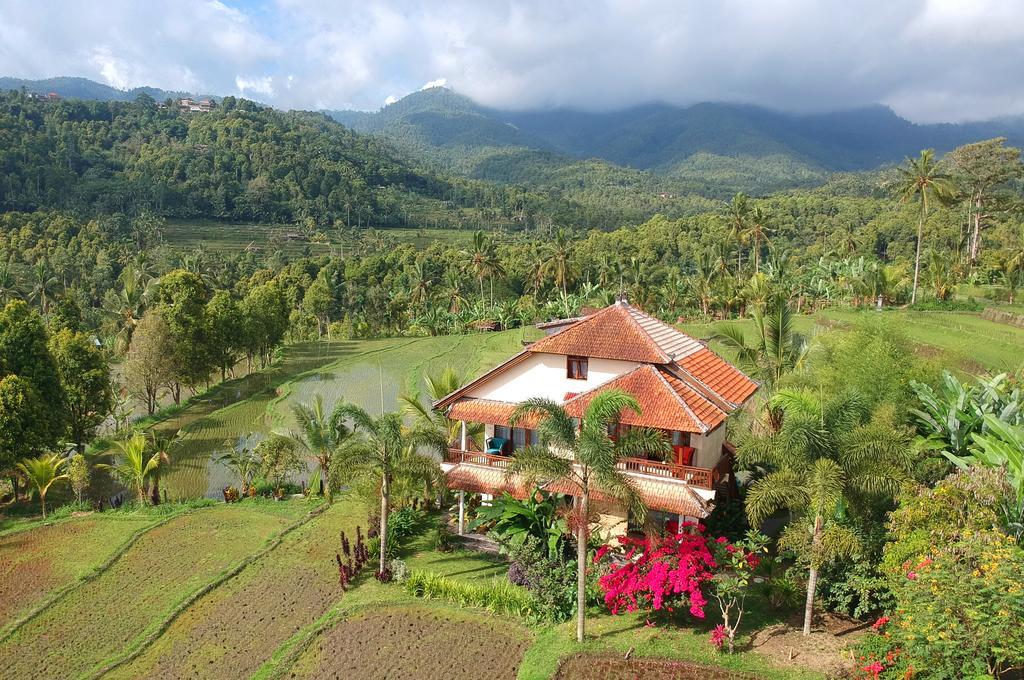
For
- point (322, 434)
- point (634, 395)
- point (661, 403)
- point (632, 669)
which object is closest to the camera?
point (632, 669)

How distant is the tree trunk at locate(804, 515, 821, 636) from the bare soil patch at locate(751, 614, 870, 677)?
26 cm

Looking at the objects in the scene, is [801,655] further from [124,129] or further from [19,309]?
[124,129]

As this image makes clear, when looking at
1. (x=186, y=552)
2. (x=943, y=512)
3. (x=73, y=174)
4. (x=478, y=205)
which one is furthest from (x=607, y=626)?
(x=478, y=205)

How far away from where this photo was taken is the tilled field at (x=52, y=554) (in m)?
16.0

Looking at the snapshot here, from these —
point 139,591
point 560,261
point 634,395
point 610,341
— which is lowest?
point 139,591

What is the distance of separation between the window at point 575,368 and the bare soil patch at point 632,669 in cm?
717

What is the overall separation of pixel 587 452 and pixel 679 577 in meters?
3.02

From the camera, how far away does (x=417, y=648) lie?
44.1 ft

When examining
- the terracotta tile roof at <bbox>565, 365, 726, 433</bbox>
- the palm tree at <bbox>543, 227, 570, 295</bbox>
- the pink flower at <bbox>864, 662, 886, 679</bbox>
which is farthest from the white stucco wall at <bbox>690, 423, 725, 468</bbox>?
the palm tree at <bbox>543, 227, 570, 295</bbox>

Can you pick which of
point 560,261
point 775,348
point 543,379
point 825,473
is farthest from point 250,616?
point 560,261

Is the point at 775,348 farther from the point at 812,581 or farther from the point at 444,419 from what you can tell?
the point at 444,419

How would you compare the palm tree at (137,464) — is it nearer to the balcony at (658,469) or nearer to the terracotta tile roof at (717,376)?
the balcony at (658,469)

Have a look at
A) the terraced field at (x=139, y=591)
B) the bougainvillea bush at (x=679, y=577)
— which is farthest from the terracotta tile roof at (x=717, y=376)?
the terraced field at (x=139, y=591)

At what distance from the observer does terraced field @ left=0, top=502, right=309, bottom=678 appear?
13.7 m
